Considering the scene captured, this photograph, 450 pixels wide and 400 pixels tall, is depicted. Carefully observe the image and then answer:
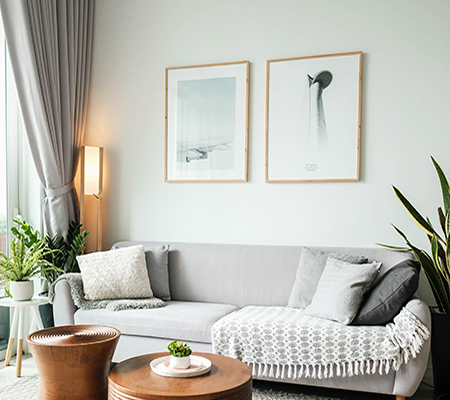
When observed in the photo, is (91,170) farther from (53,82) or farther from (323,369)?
(323,369)

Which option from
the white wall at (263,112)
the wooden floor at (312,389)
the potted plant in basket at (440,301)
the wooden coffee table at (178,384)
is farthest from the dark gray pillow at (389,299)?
the wooden coffee table at (178,384)

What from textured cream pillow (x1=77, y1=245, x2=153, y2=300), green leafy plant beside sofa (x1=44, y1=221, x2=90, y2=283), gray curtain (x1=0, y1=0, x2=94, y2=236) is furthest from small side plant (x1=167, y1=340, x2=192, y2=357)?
gray curtain (x1=0, y1=0, x2=94, y2=236)

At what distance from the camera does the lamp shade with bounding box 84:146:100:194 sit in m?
3.62

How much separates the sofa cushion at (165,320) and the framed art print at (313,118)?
1.12 meters

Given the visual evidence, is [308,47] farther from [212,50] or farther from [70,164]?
[70,164]

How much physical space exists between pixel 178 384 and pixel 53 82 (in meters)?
2.49

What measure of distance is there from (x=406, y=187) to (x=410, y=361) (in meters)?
1.23

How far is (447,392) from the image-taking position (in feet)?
8.17

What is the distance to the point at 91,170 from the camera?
3.67 m

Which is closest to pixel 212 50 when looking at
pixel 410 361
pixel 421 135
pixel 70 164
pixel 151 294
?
pixel 70 164

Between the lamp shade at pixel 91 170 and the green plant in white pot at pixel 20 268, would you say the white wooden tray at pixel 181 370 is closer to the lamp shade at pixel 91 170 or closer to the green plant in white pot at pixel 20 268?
the green plant in white pot at pixel 20 268

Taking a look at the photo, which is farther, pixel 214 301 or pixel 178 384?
pixel 214 301

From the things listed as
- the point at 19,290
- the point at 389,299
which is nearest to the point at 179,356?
the point at 389,299

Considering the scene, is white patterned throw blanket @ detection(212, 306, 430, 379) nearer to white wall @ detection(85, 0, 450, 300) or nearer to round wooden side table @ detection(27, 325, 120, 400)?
round wooden side table @ detection(27, 325, 120, 400)
